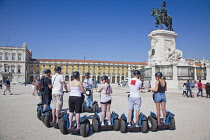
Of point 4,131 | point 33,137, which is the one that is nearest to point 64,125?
point 33,137

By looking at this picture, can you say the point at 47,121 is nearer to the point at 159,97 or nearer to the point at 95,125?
the point at 95,125

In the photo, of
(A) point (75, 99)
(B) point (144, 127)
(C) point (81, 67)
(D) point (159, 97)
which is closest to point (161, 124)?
(B) point (144, 127)

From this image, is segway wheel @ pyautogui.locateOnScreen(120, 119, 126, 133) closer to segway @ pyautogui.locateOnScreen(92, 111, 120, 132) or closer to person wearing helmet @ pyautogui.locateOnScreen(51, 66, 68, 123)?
segway @ pyautogui.locateOnScreen(92, 111, 120, 132)

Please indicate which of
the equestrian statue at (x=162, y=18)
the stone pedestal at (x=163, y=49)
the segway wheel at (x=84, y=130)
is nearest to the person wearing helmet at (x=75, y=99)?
the segway wheel at (x=84, y=130)

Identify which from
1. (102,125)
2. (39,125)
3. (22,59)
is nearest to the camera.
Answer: (102,125)

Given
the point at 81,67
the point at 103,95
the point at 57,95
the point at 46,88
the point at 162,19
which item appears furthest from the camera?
the point at 81,67

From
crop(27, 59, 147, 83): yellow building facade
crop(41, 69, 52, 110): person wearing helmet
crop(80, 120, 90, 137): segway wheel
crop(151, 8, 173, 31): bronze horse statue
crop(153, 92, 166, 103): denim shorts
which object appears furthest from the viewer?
crop(27, 59, 147, 83): yellow building facade

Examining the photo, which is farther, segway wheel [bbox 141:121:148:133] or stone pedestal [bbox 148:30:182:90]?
stone pedestal [bbox 148:30:182:90]

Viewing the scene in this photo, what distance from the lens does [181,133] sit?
3.42 meters

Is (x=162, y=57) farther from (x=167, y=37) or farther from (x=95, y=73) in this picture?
(x=95, y=73)

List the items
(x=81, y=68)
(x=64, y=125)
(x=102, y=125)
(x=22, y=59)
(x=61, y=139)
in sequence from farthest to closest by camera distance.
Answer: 1. (x=81, y=68)
2. (x=22, y=59)
3. (x=102, y=125)
4. (x=64, y=125)
5. (x=61, y=139)

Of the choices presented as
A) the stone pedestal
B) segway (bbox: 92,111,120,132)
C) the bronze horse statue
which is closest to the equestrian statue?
the bronze horse statue

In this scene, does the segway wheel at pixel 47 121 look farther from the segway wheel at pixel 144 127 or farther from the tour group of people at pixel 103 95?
the segway wheel at pixel 144 127

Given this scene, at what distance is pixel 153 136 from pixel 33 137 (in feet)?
8.34
